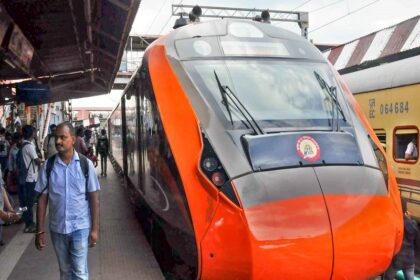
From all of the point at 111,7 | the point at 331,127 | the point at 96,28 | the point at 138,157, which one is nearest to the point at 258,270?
the point at 331,127

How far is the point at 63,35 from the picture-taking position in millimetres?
10078

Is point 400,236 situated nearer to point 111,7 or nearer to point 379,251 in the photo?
point 379,251

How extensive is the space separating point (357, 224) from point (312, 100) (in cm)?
141

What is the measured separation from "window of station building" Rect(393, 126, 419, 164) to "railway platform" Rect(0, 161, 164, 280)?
4.34 meters

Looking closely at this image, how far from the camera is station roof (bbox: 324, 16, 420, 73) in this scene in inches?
493

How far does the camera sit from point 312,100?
4.71 metres

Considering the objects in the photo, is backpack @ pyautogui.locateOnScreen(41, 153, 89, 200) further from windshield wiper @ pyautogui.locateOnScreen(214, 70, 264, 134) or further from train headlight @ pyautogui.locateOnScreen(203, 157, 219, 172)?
windshield wiper @ pyautogui.locateOnScreen(214, 70, 264, 134)

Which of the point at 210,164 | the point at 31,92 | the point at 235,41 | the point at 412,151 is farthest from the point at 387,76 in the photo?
the point at 31,92

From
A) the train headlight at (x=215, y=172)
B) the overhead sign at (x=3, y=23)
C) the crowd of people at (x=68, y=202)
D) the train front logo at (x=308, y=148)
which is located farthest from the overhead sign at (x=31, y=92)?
the train front logo at (x=308, y=148)

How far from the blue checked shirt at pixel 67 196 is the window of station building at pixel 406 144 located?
5574 millimetres

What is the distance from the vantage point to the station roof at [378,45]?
1252cm

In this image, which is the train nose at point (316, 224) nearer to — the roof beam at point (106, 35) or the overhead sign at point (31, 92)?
the roof beam at point (106, 35)

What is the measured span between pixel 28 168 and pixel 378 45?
11.0 metres

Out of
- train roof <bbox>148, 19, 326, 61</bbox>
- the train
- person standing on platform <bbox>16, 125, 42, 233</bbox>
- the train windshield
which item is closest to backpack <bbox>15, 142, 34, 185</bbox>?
person standing on platform <bbox>16, 125, 42, 233</bbox>
